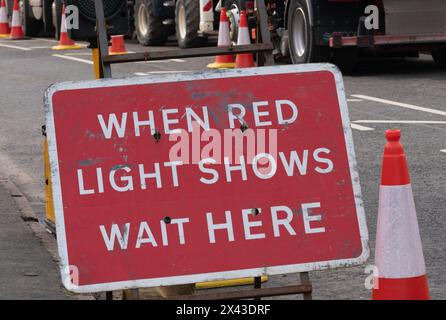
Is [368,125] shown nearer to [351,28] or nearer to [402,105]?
[402,105]

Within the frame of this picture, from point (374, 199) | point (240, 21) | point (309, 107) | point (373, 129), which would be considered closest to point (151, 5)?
point (240, 21)

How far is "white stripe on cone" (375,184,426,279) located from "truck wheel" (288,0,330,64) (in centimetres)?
1274

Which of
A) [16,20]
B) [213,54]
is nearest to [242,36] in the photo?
[16,20]

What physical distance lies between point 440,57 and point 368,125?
19.8ft

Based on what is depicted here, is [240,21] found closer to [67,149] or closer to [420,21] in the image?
[420,21]

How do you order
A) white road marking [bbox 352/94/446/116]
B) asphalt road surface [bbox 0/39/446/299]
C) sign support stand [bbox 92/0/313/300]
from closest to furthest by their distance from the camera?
sign support stand [bbox 92/0/313/300]
asphalt road surface [bbox 0/39/446/299]
white road marking [bbox 352/94/446/116]

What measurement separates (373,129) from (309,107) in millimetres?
7466

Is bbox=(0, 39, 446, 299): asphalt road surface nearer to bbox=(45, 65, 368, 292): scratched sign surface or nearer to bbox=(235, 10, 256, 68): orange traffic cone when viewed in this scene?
bbox=(45, 65, 368, 292): scratched sign surface

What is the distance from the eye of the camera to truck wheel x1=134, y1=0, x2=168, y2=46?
2558cm

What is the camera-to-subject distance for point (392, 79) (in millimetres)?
18328

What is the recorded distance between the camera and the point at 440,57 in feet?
64.4

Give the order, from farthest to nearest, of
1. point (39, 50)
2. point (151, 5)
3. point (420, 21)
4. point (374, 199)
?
point (39, 50) < point (151, 5) < point (420, 21) < point (374, 199)

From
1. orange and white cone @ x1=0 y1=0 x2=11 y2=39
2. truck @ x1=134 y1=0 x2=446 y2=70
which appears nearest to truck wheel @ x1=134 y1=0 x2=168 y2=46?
truck @ x1=134 y1=0 x2=446 y2=70

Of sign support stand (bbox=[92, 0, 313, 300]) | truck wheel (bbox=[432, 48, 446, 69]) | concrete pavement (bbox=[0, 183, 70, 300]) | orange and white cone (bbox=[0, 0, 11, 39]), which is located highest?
sign support stand (bbox=[92, 0, 313, 300])
